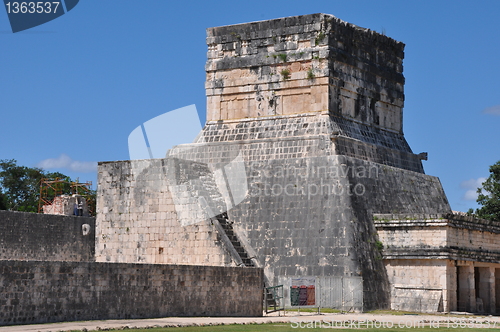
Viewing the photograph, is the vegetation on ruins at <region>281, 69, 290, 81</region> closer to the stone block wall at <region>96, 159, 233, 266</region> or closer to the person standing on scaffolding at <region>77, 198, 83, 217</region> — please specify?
the stone block wall at <region>96, 159, 233, 266</region>

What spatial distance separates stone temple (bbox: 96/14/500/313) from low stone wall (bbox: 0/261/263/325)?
2148mm

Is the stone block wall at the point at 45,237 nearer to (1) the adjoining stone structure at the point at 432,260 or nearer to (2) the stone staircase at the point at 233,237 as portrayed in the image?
(2) the stone staircase at the point at 233,237

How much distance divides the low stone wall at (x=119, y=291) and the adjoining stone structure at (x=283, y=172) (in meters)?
2.26

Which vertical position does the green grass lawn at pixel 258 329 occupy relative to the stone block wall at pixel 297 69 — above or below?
below

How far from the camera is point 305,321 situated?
837 inches

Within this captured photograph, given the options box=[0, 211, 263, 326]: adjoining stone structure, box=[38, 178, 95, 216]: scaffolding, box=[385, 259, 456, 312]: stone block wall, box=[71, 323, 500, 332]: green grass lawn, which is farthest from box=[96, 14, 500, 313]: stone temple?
box=[38, 178, 95, 216]: scaffolding

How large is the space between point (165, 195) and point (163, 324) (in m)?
8.37

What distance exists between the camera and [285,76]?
29922mm

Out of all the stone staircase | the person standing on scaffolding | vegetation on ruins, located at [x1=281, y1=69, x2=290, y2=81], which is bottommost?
the stone staircase

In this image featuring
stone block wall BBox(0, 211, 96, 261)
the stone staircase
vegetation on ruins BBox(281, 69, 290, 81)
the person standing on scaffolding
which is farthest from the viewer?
the person standing on scaffolding

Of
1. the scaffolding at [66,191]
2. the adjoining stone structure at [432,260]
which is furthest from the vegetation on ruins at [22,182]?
the adjoining stone structure at [432,260]

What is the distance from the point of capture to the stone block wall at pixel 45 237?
29.6m

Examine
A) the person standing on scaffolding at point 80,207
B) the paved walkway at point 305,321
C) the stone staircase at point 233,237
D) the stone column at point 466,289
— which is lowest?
the paved walkway at point 305,321

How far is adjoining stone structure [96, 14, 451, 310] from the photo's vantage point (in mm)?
26391
